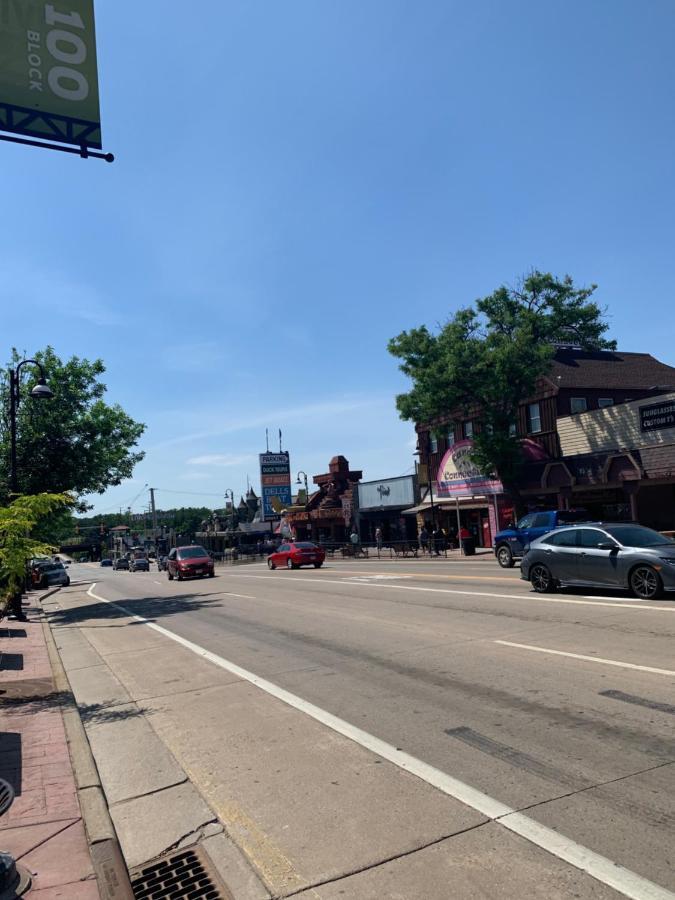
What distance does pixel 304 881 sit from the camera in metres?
3.72

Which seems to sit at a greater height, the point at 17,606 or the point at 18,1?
the point at 18,1

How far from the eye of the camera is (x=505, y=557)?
23.8 meters

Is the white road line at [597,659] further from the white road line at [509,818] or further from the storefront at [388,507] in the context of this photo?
the storefront at [388,507]

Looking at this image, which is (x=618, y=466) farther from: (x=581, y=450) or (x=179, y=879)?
(x=179, y=879)

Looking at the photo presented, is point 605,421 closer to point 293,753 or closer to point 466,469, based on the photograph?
point 466,469

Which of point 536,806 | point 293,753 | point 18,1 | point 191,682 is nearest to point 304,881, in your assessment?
point 536,806

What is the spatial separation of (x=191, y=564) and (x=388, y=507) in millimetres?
20657

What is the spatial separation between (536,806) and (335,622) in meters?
8.94

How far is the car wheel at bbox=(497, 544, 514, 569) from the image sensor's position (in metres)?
23.5

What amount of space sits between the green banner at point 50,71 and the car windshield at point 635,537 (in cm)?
1234

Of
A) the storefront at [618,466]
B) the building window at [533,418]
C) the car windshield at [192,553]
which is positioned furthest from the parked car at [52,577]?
the building window at [533,418]

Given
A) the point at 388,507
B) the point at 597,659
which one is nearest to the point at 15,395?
the point at 597,659

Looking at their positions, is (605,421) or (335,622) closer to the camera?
(335,622)

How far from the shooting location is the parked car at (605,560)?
484 inches
